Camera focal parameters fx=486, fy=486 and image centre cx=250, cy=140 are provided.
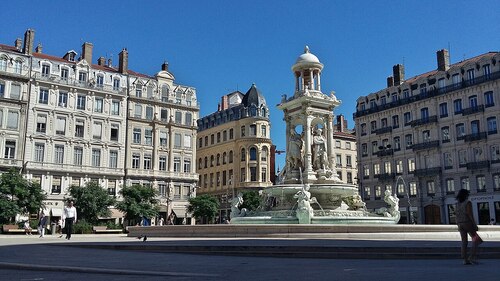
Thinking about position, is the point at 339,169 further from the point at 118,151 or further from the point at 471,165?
the point at 118,151

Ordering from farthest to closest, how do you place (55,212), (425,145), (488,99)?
(425,145), (55,212), (488,99)

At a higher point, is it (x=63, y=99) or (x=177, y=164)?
(x=63, y=99)

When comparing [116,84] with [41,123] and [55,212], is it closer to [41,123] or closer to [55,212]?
[41,123]

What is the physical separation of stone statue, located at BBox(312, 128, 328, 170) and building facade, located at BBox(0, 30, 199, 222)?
3657cm

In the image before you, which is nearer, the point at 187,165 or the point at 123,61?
the point at 123,61

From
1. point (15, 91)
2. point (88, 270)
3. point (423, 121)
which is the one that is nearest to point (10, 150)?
point (15, 91)

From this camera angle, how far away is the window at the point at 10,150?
5188cm

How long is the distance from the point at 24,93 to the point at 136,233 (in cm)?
3831

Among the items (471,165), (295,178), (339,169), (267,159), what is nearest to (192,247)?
(295,178)

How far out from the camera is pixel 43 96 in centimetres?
5512

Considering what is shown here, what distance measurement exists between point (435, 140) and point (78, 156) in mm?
41510

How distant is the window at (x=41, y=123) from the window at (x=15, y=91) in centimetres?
298

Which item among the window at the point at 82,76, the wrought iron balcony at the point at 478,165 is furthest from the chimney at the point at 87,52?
the wrought iron balcony at the point at 478,165

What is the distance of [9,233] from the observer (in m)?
34.5
